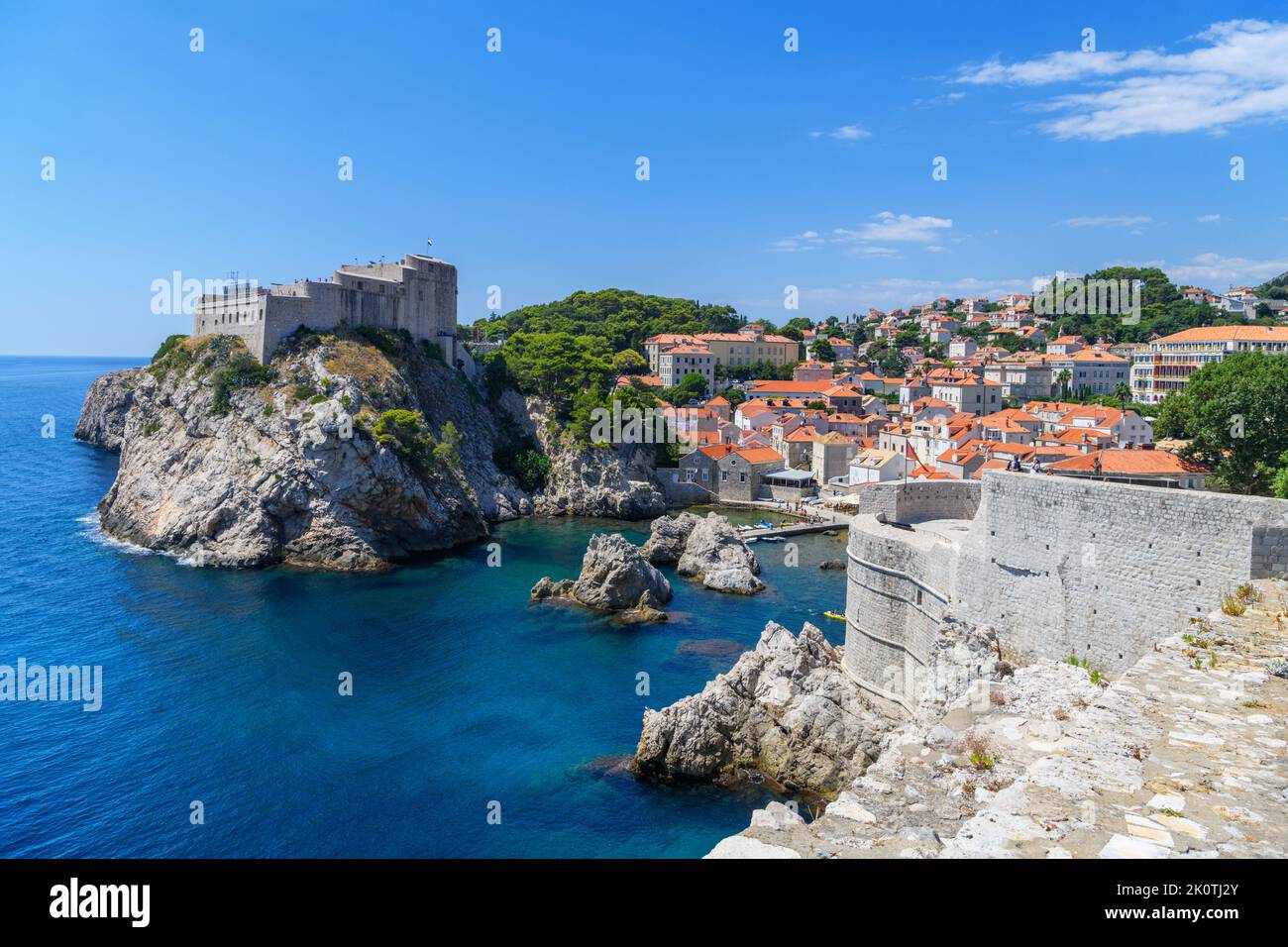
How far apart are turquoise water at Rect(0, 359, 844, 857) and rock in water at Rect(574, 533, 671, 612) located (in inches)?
51.7

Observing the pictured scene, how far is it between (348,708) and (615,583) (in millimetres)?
10977

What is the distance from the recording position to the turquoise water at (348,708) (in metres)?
16.1

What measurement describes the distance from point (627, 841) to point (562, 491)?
3543cm

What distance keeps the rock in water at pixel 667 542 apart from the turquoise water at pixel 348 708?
7.20 feet

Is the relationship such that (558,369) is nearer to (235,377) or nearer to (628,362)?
(235,377)

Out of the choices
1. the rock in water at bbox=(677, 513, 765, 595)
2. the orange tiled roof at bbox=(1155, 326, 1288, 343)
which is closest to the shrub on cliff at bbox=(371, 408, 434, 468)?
the rock in water at bbox=(677, 513, 765, 595)

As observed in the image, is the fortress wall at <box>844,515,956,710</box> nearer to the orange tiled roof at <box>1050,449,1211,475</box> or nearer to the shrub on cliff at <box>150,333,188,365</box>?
the orange tiled roof at <box>1050,449,1211,475</box>

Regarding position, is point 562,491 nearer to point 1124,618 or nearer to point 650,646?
point 650,646

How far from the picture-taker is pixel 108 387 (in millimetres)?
79250

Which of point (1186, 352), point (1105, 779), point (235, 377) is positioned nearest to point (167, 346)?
point (235, 377)

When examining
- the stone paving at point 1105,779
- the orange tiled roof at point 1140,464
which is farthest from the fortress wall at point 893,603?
the orange tiled roof at point 1140,464

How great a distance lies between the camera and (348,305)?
1871 inches

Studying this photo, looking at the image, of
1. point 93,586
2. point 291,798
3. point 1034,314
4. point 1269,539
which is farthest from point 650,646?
point 1034,314

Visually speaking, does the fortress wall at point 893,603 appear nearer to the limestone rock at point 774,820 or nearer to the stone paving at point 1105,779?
the stone paving at point 1105,779
